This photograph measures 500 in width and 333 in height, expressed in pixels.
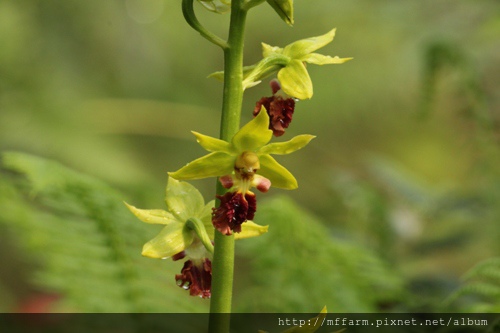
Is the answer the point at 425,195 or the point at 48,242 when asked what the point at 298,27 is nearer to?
the point at 425,195

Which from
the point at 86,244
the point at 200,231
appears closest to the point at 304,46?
the point at 200,231

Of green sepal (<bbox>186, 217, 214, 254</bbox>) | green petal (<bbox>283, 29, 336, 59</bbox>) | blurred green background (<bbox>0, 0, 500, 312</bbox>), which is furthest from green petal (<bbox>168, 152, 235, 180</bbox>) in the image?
blurred green background (<bbox>0, 0, 500, 312</bbox>)

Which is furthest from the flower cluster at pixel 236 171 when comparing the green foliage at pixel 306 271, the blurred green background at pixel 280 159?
the green foliage at pixel 306 271

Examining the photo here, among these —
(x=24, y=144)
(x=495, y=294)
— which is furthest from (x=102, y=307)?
(x=24, y=144)

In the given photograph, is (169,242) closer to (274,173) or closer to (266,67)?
(274,173)

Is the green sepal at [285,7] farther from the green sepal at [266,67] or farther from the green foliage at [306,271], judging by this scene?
the green foliage at [306,271]
